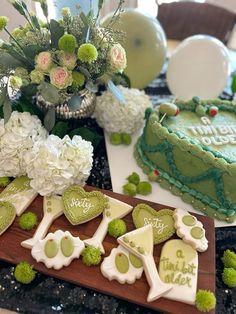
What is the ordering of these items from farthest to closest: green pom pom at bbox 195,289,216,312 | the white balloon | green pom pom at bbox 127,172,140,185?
the white balloon → green pom pom at bbox 127,172,140,185 → green pom pom at bbox 195,289,216,312

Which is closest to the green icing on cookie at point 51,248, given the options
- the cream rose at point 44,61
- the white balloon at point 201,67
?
the cream rose at point 44,61

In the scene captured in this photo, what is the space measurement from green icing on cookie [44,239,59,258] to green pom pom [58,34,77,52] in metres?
0.48

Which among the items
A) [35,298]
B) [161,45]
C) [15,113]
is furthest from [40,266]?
[161,45]

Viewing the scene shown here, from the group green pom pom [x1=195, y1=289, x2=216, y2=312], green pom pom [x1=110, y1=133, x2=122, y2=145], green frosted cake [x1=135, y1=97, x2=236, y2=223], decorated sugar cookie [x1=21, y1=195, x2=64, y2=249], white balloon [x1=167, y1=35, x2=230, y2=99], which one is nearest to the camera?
green pom pom [x1=195, y1=289, x2=216, y2=312]

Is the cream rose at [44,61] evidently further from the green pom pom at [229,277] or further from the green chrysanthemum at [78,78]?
the green pom pom at [229,277]

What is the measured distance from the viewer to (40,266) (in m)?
0.80

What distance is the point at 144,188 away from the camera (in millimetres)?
1023

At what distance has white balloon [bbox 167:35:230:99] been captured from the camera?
4.27 feet

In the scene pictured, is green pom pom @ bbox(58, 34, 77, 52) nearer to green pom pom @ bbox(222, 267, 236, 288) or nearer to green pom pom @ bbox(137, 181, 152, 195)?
green pom pom @ bbox(137, 181, 152, 195)

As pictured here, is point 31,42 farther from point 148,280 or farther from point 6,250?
point 148,280

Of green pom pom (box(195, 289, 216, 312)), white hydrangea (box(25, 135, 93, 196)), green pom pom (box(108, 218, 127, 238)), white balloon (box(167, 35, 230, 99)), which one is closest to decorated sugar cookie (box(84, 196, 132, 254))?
green pom pom (box(108, 218, 127, 238))

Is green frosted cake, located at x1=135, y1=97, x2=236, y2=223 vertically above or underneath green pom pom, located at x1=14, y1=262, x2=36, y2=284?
above

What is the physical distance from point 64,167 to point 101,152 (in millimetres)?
294

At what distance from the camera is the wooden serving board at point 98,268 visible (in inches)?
29.8
